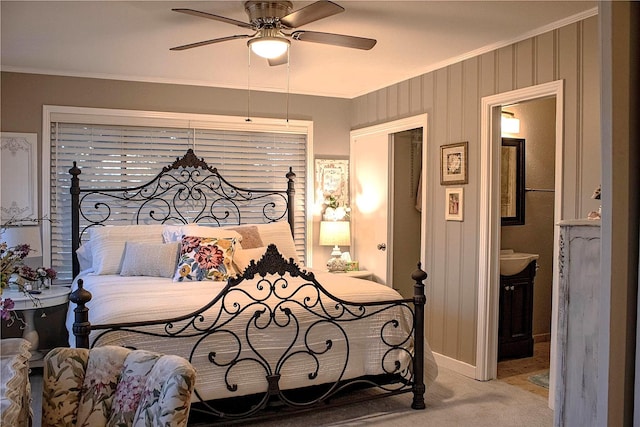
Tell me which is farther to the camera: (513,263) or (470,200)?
(513,263)

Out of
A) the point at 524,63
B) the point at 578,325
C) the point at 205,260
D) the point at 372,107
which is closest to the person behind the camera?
the point at 578,325

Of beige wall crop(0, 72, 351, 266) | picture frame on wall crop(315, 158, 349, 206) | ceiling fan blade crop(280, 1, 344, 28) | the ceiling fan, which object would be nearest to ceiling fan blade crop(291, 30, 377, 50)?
the ceiling fan

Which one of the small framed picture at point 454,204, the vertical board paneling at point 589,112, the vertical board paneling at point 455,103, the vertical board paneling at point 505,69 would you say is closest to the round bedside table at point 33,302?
the small framed picture at point 454,204

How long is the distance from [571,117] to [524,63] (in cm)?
59

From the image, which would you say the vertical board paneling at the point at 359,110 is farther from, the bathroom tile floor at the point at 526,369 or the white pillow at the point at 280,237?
the bathroom tile floor at the point at 526,369

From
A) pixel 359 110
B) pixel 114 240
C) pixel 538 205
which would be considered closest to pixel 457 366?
pixel 538 205

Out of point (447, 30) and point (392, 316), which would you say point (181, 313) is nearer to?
point (392, 316)

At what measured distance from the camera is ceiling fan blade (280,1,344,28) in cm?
281

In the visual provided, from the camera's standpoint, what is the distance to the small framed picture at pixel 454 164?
434 cm

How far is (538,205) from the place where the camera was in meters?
5.44

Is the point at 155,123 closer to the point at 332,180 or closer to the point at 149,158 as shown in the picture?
the point at 149,158

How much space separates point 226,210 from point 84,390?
3664 millimetres

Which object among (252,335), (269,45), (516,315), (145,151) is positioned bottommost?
(516,315)

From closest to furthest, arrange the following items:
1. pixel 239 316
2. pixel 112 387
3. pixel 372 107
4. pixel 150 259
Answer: pixel 112 387
pixel 239 316
pixel 150 259
pixel 372 107
